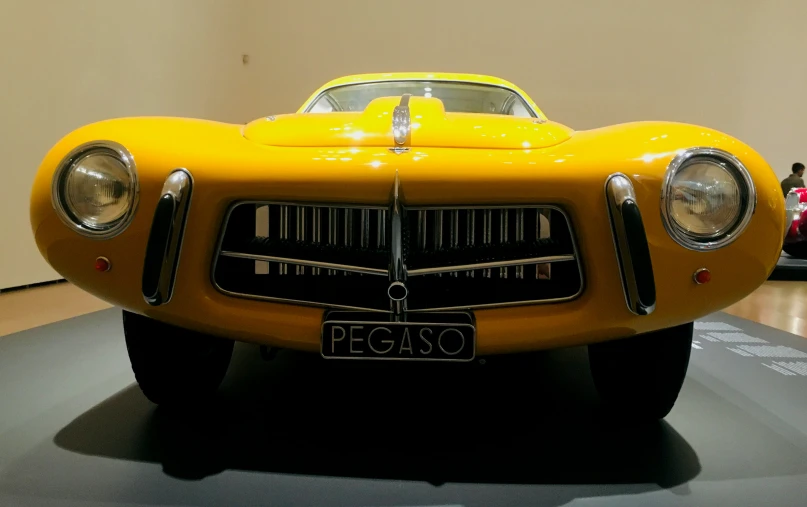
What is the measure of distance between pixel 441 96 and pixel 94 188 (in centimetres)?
173

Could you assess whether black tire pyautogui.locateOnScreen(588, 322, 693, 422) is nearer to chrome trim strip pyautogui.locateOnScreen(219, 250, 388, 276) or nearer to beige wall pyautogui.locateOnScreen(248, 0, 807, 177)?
chrome trim strip pyautogui.locateOnScreen(219, 250, 388, 276)

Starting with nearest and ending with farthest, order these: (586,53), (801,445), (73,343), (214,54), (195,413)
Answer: (801,445), (195,413), (73,343), (214,54), (586,53)

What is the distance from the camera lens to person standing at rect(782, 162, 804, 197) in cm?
598

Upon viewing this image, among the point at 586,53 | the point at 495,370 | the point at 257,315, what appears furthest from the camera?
the point at 586,53

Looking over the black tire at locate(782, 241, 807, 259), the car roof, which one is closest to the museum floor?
the car roof

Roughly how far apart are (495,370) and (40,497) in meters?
1.40

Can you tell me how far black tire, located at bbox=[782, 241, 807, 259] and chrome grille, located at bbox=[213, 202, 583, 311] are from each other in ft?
16.2

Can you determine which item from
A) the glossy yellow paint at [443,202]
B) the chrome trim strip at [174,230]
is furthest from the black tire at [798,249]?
the chrome trim strip at [174,230]

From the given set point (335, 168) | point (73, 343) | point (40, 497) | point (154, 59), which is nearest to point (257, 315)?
point (335, 168)

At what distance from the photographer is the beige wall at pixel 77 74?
137 inches

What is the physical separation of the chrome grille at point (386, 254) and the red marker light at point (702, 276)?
0.25 m

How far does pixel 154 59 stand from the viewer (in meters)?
4.73

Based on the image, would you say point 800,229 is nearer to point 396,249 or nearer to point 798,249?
point 798,249

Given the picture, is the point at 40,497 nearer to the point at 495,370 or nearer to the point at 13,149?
the point at 495,370
